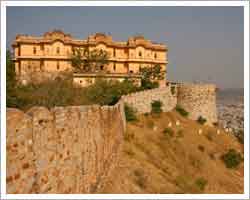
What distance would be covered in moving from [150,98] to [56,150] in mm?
10807

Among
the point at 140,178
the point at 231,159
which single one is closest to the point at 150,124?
the point at 231,159

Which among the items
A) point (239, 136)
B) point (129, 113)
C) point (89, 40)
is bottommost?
point (239, 136)

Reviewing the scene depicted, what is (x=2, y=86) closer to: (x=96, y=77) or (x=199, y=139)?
(x=199, y=139)

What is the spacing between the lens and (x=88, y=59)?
21.8m

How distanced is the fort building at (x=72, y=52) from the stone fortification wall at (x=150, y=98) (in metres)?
4.19

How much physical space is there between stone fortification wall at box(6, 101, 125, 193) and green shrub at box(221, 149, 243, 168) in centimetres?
A: 837

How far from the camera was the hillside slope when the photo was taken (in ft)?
23.4

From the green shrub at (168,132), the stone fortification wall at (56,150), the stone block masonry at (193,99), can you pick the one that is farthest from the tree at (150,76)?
the stone fortification wall at (56,150)

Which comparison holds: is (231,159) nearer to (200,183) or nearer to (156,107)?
(200,183)

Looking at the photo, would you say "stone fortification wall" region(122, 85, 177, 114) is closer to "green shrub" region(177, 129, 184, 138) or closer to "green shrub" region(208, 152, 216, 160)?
"green shrub" region(177, 129, 184, 138)

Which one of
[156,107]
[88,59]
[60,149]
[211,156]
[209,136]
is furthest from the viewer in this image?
[88,59]

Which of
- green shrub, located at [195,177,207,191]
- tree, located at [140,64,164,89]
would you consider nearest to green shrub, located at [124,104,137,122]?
green shrub, located at [195,177,207,191]

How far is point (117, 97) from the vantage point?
1316cm

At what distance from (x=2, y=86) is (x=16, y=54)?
18763mm
